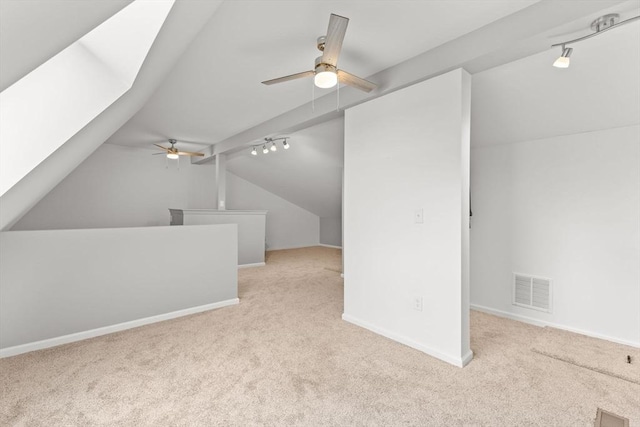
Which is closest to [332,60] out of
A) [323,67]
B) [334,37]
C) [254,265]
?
[323,67]

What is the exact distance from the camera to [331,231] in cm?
857

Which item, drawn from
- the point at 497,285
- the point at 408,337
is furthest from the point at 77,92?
the point at 497,285

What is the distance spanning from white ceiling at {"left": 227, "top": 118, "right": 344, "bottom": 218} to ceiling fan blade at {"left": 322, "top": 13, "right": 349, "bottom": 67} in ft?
6.17

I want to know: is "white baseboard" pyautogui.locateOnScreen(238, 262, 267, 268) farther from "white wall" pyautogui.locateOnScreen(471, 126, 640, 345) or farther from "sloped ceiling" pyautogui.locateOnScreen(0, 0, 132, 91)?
"sloped ceiling" pyautogui.locateOnScreen(0, 0, 132, 91)

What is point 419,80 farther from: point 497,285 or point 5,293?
point 5,293

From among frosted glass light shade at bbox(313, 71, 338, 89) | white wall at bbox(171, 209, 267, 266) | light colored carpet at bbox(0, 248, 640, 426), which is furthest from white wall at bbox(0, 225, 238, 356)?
white wall at bbox(171, 209, 267, 266)

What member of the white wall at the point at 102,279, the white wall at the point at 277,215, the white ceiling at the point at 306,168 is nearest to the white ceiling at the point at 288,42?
the white ceiling at the point at 306,168

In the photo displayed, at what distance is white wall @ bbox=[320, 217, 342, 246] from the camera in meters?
8.32

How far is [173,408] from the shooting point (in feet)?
5.41

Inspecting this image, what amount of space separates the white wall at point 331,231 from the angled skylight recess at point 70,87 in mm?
6737

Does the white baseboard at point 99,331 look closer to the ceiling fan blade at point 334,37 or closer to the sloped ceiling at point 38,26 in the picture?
the sloped ceiling at point 38,26

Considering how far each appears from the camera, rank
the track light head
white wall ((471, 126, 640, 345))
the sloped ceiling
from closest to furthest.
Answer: the sloped ceiling → the track light head → white wall ((471, 126, 640, 345))

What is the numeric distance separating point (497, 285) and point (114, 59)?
3.83 meters

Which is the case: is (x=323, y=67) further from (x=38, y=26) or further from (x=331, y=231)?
(x=331, y=231)
